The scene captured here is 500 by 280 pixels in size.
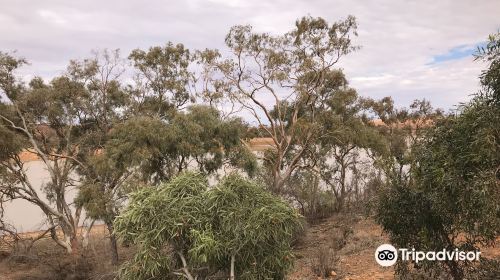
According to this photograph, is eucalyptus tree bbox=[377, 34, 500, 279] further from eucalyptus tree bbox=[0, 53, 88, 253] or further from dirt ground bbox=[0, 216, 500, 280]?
eucalyptus tree bbox=[0, 53, 88, 253]

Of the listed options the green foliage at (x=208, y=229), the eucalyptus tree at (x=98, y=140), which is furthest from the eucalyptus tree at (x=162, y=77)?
the green foliage at (x=208, y=229)

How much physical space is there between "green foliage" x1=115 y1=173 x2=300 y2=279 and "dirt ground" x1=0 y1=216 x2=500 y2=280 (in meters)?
4.45

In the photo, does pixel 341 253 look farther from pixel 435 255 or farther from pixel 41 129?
pixel 41 129


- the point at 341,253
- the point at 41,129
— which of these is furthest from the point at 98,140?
the point at 341,253

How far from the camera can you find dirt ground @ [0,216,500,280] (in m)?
11.7

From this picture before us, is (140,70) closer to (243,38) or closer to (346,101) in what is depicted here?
(243,38)

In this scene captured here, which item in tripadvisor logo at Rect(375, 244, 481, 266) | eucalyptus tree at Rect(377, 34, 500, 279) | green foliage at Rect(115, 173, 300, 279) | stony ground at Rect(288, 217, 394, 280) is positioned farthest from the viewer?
stony ground at Rect(288, 217, 394, 280)

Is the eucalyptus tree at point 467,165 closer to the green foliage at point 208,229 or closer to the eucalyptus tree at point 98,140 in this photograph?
the green foliage at point 208,229

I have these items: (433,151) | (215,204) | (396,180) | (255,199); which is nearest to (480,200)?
(433,151)

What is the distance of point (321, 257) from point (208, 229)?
664 centimetres

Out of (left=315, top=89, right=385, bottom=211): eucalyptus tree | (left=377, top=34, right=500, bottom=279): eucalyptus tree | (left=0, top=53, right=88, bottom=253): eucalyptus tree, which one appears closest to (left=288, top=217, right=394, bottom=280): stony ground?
(left=315, top=89, right=385, bottom=211): eucalyptus tree

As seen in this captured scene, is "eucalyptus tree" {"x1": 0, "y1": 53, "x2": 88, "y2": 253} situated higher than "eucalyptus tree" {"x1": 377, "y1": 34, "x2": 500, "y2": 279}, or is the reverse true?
"eucalyptus tree" {"x1": 0, "y1": 53, "x2": 88, "y2": 253}

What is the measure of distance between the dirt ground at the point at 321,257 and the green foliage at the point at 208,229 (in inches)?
175

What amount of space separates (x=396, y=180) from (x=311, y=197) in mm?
15225
